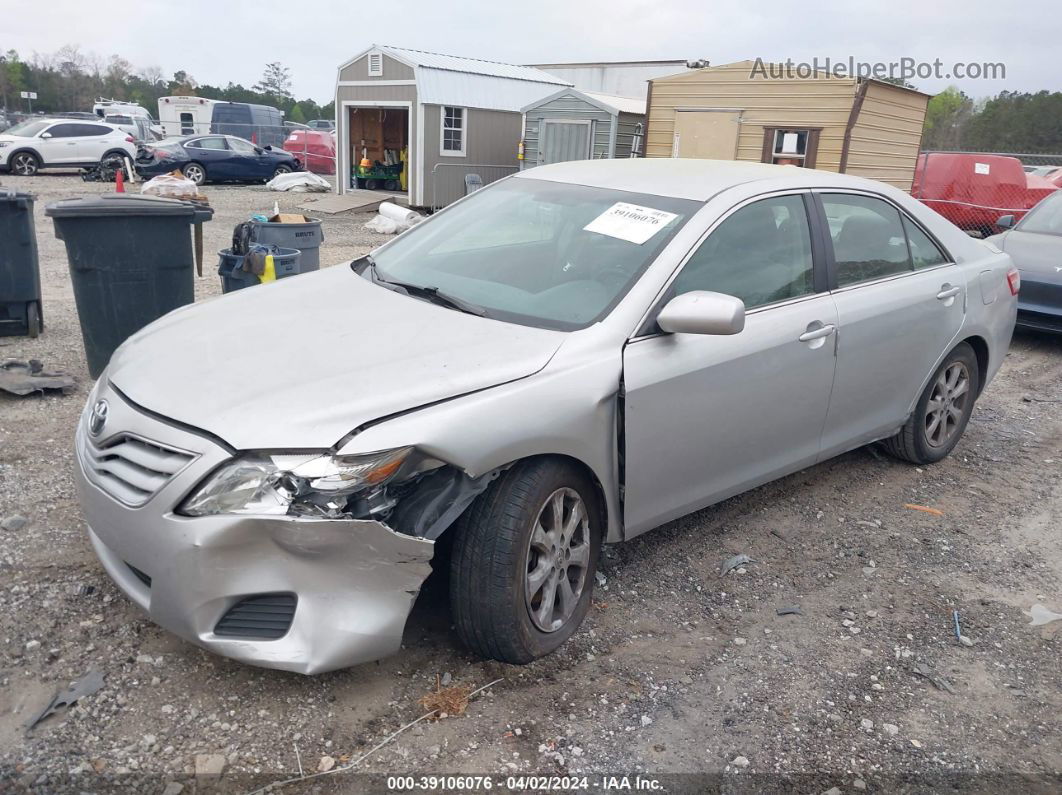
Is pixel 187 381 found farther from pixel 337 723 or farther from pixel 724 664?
pixel 724 664

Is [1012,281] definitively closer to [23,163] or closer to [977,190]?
[977,190]

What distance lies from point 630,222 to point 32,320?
209 inches

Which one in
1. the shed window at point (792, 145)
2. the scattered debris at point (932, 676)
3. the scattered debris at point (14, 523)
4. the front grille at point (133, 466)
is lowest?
the scattered debris at point (932, 676)

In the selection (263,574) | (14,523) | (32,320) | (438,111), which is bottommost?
(14,523)

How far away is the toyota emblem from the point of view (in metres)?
2.78

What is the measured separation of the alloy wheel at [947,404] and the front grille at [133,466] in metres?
3.99

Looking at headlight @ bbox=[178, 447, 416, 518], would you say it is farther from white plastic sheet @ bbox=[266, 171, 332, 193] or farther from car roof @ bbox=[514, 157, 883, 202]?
white plastic sheet @ bbox=[266, 171, 332, 193]

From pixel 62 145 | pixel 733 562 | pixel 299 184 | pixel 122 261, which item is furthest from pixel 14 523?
pixel 62 145

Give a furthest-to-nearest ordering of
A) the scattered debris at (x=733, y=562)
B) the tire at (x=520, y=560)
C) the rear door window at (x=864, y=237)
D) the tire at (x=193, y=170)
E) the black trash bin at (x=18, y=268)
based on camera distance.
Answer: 1. the tire at (x=193, y=170)
2. the black trash bin at (x=18, y=268)
3. the rear door window at (x=864, y=237)
4. the scattered debris at (x=733, y=562)
5. the tire at (x=520, y=560)

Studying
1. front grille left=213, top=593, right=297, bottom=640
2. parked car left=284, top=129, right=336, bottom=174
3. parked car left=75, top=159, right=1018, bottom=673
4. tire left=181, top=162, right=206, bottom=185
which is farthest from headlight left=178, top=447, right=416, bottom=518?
parked car left=284, top=129, right=336, bottom=174

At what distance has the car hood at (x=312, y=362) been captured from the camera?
250 cm

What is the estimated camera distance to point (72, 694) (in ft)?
8.80

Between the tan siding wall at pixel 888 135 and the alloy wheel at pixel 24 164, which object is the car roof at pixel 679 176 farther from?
the alloy wheel at pixel 24 164

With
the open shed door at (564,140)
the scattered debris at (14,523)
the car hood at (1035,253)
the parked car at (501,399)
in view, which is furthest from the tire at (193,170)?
the scattered debris at (14,523)
